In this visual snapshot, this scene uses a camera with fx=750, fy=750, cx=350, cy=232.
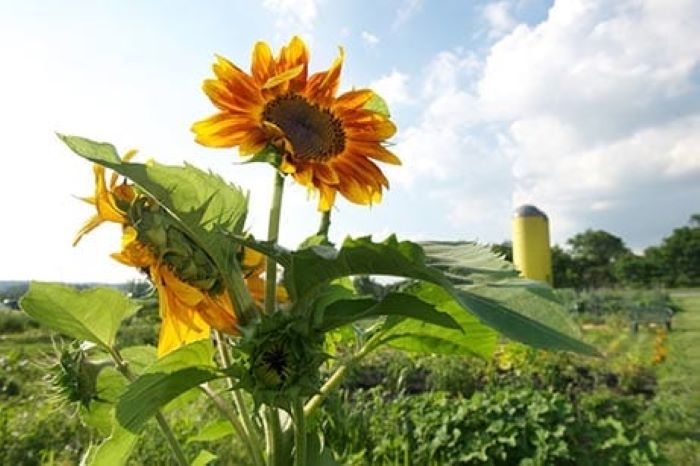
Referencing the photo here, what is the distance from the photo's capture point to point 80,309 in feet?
1.76

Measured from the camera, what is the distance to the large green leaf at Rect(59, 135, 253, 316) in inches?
15.9

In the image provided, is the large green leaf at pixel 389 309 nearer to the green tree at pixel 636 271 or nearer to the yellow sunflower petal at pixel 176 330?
the yellow sunflower petal at pixel 176 330

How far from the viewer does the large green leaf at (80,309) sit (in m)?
0.52

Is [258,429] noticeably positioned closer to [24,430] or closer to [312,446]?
[312,446]

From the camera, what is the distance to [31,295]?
1.70 feet

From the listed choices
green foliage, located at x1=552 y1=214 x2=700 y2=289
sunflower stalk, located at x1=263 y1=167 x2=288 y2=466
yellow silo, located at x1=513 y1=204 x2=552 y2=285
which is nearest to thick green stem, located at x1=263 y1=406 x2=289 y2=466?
sunflower stalk, located at x1=263 y1=167 x2=288 y2=466

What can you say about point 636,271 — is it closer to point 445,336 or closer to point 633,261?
point 633,261

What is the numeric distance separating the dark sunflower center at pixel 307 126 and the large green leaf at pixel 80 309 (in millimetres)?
171

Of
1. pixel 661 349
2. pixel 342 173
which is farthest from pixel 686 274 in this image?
pixel 342 173


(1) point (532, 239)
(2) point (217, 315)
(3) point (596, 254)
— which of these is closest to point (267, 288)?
(2) point (217, 315)

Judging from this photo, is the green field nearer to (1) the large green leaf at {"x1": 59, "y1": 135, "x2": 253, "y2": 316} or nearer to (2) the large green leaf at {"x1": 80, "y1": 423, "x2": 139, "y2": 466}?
(2) the large green leaf at {"x1": 80, "y1": 423, "x2": 139, "y2": 466}

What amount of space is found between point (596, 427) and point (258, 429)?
2709mm

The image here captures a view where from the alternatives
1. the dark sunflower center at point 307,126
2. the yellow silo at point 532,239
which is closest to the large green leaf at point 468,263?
the dark sunflower center at point 307,126

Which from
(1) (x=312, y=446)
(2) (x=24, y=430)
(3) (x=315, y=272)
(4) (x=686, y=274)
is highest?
(4) (x=686, y=274)
